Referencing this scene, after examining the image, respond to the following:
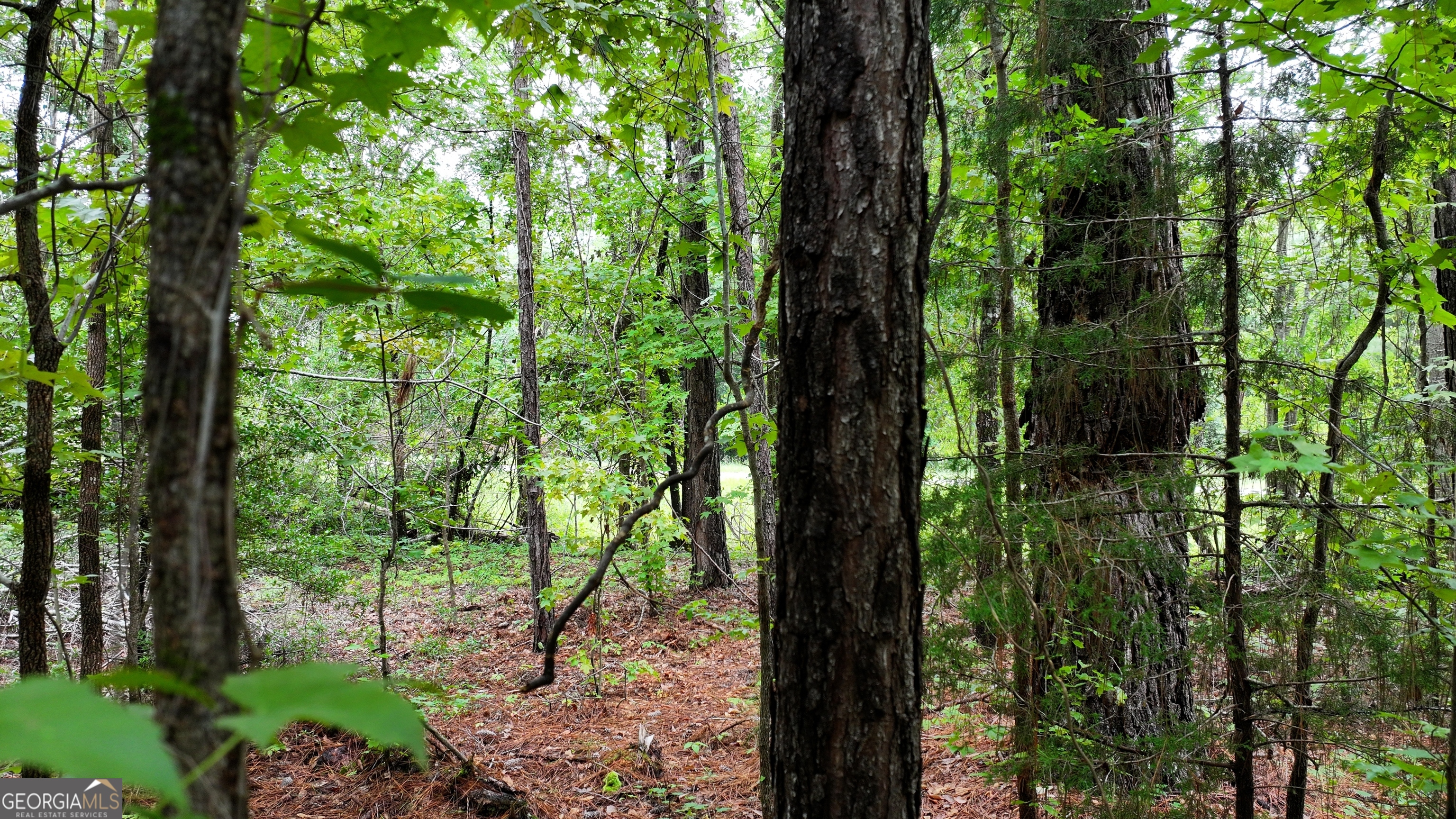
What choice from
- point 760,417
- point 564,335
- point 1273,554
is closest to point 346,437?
point 564,335

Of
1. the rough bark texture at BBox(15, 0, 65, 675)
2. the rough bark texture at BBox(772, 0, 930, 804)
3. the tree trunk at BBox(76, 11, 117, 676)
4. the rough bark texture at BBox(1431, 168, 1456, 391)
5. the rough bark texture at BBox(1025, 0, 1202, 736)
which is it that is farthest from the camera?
the rough bark texture at BBox(1431, 168, 1456, 391)

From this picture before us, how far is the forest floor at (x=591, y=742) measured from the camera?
385 centimetres

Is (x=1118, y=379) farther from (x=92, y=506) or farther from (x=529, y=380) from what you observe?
(x=92, y=506)

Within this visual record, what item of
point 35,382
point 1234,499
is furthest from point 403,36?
point 1234,499

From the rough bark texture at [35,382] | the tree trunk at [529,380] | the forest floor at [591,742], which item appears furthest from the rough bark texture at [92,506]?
the tree trunk at [529,380]

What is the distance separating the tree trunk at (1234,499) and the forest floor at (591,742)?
22 centimetres

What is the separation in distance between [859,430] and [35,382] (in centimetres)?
230

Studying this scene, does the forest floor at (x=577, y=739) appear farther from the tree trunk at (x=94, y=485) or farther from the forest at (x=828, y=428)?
the tree trunk at (x=94, y=485)

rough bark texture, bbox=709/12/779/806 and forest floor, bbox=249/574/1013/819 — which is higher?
rough bark texture, bbox=709/12/779/806

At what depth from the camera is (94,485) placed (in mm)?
3891

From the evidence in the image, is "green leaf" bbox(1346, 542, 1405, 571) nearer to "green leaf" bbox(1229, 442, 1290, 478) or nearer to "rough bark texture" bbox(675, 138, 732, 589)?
"green leaf" bbox(1229, 442, 1290, 478)

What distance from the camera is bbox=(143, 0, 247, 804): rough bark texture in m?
0.41

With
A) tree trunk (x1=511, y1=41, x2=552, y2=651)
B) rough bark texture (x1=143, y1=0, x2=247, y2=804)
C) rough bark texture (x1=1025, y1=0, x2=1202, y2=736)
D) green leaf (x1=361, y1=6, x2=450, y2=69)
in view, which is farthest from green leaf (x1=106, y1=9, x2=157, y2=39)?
tree trunk (x1=511, y1=41, x2=552, y2=651)

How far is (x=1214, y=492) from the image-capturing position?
2768 mm
